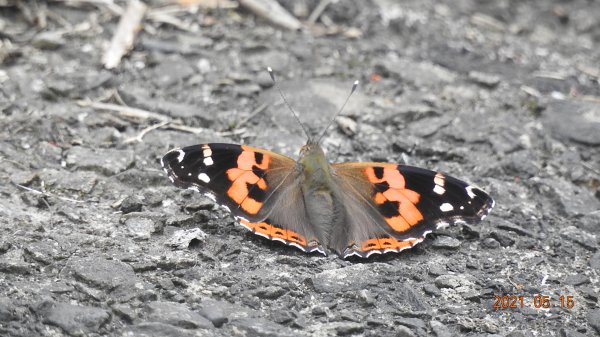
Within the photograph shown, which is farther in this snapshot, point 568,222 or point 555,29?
point 555,29

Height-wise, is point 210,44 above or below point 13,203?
above

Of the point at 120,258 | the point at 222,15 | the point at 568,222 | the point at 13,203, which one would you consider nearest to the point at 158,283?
the point at 120,258

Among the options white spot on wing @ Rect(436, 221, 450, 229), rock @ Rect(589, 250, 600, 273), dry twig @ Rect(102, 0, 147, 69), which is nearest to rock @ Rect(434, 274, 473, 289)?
white spot on wing @ Rect(436, 221, 450, 229)

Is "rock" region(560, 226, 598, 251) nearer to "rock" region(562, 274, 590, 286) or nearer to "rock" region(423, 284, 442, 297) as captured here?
"rock" region(562, 274, 590, 286)

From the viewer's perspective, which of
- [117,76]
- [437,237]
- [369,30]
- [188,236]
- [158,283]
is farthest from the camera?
[369,30]

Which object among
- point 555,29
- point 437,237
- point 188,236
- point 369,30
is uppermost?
point 555,29

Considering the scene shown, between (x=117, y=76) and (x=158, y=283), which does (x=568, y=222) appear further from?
(x=117, y=76)

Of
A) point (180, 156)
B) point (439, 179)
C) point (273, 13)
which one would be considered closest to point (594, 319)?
point (439, 179)
